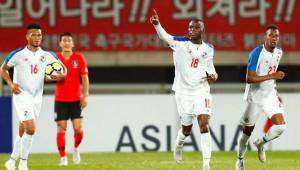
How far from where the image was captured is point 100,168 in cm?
1452

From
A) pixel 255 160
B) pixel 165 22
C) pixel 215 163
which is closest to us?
pixel 215 163

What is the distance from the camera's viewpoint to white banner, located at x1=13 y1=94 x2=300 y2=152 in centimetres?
2111

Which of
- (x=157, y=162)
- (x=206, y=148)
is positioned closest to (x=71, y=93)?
(x=157, y=162)

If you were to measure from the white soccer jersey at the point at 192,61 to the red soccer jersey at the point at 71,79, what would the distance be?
3172 millimetres

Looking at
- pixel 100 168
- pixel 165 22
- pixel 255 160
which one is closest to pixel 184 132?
pixel 100 168

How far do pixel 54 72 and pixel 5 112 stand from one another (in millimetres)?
7781

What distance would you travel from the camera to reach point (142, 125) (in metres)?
21.3

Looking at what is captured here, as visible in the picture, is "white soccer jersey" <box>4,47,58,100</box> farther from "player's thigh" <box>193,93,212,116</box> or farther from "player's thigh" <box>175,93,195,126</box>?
"player's thigh" <box>193,93,212,116</box>

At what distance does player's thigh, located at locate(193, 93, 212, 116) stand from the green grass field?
1.25 meters

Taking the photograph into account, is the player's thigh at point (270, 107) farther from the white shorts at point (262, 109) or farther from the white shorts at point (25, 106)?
the white shorts at point (25, 106)

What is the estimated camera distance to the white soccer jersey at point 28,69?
1334cm

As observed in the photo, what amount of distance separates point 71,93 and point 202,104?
3700mm

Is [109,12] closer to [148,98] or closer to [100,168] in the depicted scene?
[148,98]

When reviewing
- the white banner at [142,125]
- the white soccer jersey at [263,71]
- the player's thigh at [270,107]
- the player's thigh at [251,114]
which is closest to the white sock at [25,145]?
the player's thigh at [251,114]
